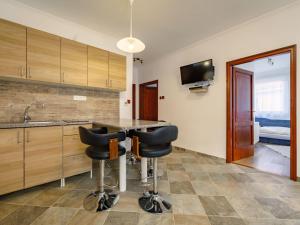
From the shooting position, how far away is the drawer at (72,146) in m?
2.38

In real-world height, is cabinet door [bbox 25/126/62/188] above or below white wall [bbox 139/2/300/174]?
below

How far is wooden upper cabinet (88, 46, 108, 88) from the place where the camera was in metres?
2.95

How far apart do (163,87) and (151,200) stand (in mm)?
3690

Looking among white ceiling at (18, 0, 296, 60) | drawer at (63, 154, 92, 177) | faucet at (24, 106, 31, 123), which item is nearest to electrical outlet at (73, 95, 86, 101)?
faucet at (24, 106, 31, 123)

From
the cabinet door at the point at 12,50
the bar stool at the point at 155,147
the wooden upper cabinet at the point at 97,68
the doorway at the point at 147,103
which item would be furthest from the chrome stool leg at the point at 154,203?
the doorway at the point at 147,103

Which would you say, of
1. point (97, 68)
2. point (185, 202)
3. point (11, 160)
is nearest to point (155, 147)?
point (185, 202)

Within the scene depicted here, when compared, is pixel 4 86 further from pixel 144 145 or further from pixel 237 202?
pixel 237 202

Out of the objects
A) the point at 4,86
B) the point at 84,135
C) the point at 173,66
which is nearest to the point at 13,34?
the point at 4,86

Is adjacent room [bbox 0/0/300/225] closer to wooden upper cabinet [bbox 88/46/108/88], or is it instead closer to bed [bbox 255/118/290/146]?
wooden upper cabinet [bbox 88/46/108/88]

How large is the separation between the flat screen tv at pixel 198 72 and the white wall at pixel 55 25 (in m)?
1.44

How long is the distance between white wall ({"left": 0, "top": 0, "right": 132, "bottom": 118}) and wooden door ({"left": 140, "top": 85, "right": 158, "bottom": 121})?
213cm

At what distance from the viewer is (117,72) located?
11.0 ft

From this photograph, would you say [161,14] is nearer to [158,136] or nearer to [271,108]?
[158,136]

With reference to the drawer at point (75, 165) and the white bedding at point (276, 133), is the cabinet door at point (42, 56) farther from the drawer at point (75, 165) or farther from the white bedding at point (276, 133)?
the white bedding at point (276, 133)
